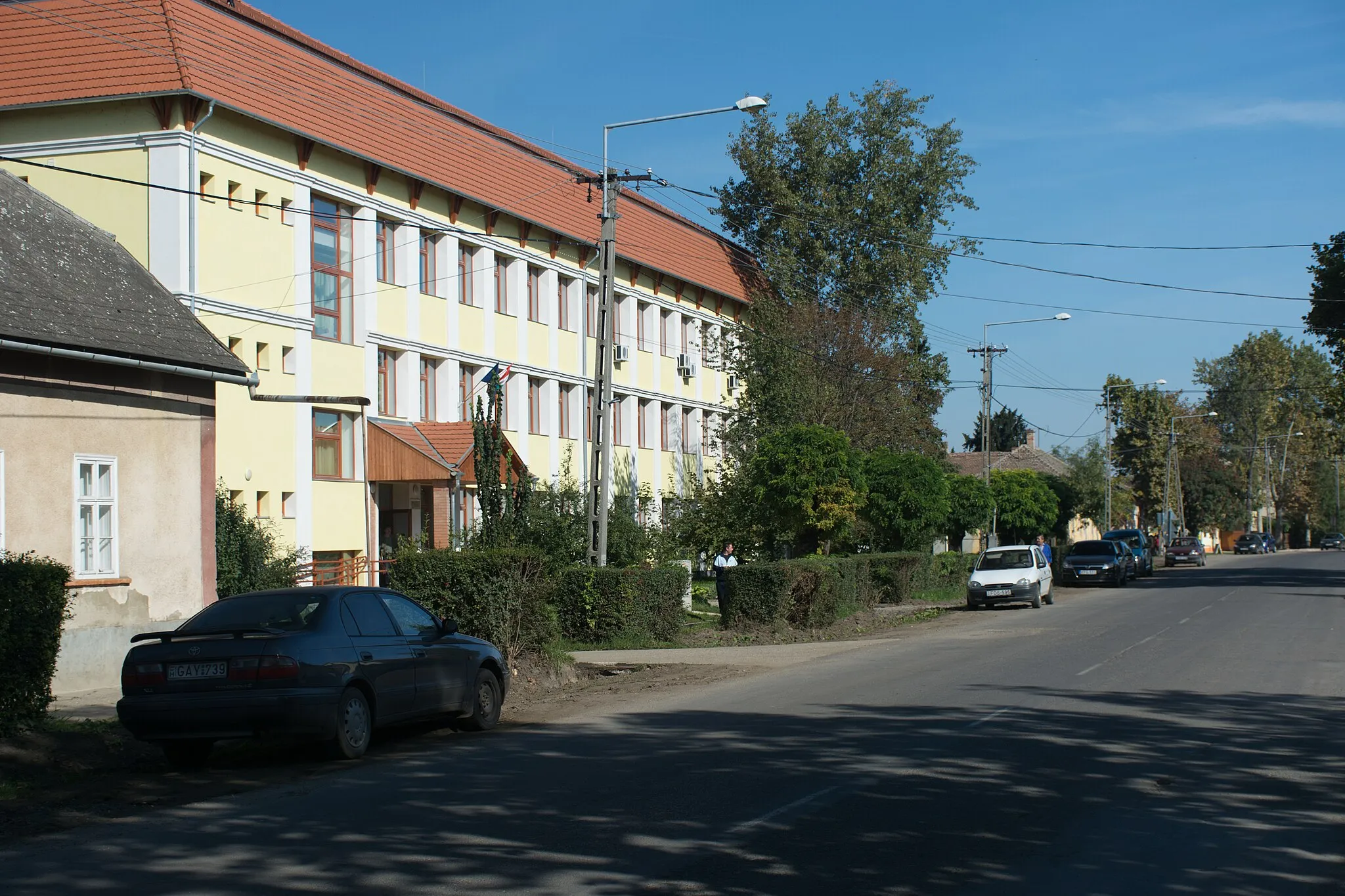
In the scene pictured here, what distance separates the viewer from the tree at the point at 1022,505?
2095 inches

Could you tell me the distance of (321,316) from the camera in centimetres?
3038

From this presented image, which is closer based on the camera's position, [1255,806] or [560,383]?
[1255,806]

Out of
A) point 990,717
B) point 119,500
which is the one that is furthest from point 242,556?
point 990,717

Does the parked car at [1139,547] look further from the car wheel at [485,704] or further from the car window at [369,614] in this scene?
the car window at [369,614]

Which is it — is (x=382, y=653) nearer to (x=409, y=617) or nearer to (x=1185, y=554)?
(x=409, y=617)

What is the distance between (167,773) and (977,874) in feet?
22.8

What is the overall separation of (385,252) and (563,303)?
31.0 ft

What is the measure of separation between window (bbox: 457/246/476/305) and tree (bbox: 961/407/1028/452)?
3130 inches

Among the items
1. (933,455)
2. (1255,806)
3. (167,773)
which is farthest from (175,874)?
(933,455)

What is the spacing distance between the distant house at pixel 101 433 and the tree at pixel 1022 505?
39.3 m

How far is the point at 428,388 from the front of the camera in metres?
34.7

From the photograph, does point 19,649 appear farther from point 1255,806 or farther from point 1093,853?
point 1255,806

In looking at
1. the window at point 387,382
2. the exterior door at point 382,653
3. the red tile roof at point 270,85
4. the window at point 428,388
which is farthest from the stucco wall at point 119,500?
the window at point 428,388

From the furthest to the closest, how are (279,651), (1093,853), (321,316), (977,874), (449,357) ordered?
(449,357) < (321,316) < (279,651) < (1093,853) < (977,874)
